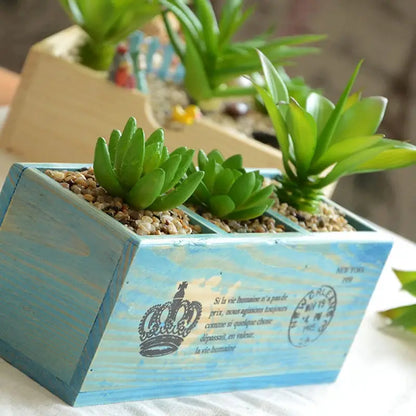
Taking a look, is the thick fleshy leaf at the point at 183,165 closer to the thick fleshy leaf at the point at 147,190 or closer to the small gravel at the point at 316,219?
the thick fleshy leaf at the point at 147,190

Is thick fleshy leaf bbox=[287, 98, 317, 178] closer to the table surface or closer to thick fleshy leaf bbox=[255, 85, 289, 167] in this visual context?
thick fleshy leaf bbox=[255, 85, 289, 167]

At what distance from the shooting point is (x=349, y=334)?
1081mm

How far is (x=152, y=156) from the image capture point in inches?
34.5

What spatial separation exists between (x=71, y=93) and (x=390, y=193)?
128 cm

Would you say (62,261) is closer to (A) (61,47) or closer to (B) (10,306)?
(B) (10,306)

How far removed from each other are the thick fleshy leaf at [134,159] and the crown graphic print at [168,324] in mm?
104

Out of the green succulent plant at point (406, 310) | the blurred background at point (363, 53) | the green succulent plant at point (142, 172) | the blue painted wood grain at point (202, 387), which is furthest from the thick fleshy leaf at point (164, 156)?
the blurred background at point (363, 53)

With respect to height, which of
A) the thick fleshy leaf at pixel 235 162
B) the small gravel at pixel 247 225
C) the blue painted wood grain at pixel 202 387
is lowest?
the blue painted wood grain at pixel 202 387

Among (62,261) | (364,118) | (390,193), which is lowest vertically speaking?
(390,193)

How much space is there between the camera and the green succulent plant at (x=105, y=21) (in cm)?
136

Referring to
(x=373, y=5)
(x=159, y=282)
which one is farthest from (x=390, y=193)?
(x=159, y=282)

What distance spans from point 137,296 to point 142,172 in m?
0.12

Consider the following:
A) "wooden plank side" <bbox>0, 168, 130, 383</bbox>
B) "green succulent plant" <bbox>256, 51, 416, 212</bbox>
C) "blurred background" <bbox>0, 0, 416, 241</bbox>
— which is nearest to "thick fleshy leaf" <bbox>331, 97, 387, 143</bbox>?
"green succulent plant" <bbox>256, 51, 416, 212</bbox>

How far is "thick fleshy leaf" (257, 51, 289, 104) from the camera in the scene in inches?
39.8
